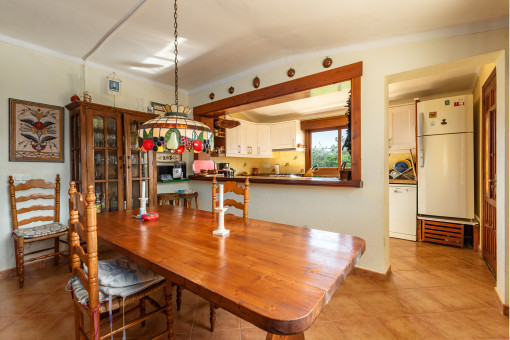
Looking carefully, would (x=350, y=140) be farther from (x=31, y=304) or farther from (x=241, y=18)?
(x=31, y=304)

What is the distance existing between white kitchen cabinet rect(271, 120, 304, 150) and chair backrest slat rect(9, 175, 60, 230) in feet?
13.5

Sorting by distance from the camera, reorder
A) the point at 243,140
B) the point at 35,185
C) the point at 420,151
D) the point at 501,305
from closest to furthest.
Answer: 1. the point at 501,305
2. the point at 35,185
3. the point at 420,151
4. the point at 243,140

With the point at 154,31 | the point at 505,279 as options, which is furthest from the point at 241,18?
the point at 505,279

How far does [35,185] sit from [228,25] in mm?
2681

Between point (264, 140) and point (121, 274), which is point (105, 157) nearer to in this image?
point (121, 274)

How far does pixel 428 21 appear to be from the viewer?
6.66 feet

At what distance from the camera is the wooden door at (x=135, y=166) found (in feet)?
10.0

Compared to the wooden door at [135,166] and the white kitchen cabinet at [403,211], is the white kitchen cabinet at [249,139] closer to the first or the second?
the wooden door at [135,166]

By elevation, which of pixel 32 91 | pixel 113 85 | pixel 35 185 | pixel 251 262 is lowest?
pixel 251 262

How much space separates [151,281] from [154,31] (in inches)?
88.7

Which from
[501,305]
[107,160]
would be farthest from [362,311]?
[107,160]

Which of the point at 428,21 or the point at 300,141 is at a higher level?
the point at 428,21

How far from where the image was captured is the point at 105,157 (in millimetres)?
2904

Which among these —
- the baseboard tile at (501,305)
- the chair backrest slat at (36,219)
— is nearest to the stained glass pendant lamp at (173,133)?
the chair backrest slat at (36,219)
